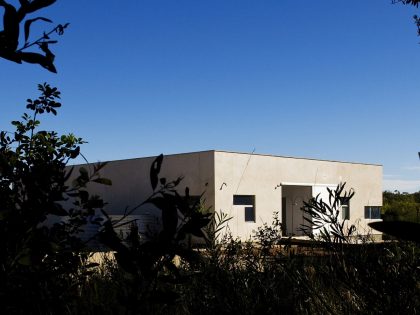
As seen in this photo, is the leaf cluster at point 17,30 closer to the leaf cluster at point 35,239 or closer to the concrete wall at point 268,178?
the leaf cluster at point 35,239

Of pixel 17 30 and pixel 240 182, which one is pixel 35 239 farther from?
pixel 240 182

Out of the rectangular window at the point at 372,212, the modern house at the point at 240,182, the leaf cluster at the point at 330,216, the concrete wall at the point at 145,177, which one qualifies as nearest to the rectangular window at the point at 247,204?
the modern house at the point at 240,182

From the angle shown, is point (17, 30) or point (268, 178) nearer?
point (17, 30)

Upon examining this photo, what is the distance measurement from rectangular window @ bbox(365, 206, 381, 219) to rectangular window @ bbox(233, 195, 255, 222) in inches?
368

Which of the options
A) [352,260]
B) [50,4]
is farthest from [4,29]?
[352,260]

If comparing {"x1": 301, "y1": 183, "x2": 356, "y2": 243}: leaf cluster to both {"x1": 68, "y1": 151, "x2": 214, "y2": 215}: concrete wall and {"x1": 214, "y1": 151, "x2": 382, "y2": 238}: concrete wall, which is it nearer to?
{"x1": 214, "y1": 151, "x2": 382, "y2": 238}: concrete wall

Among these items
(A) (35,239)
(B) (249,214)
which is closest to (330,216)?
(A) (35,239)

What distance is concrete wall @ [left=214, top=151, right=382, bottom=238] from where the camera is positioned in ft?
72.1

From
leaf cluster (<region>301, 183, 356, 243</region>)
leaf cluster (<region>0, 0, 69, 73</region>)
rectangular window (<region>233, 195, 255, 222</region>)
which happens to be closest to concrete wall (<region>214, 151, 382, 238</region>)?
rectangular window (<region>233, 195, 255, 222</region>)

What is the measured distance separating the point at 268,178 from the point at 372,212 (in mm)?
9530

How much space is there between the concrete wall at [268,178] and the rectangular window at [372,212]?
0.38m

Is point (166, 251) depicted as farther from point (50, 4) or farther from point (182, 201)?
point (50, 4)

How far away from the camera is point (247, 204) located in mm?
23188

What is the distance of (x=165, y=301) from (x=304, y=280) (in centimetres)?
153
